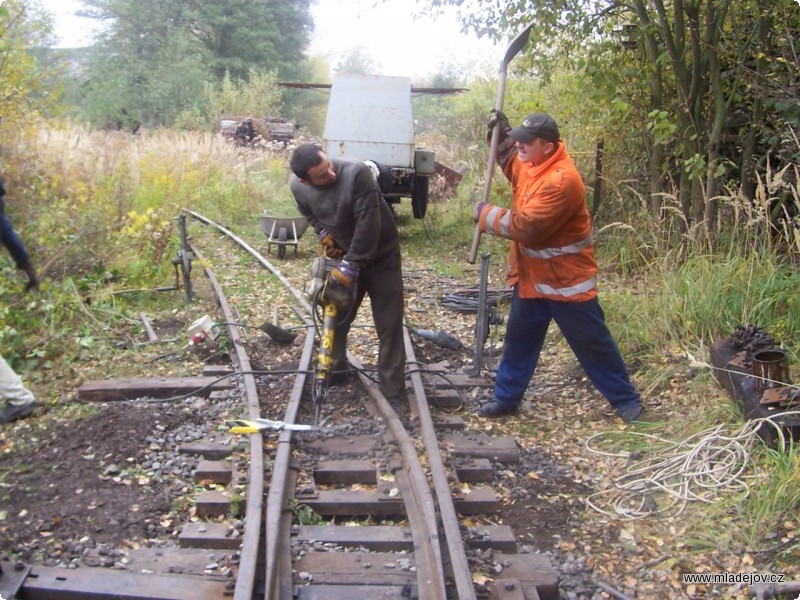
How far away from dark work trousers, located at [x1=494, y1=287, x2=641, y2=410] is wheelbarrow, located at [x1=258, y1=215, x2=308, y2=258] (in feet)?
19.4

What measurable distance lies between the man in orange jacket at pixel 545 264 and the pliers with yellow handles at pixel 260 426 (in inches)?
58.6

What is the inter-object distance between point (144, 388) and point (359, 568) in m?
2.82

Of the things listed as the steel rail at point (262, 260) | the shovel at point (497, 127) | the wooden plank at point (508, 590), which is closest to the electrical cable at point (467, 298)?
the steel rail at point (262, 260)

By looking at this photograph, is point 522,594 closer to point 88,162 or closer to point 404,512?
point 404,512

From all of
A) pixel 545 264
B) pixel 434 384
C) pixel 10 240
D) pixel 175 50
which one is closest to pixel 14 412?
pixel 10 240

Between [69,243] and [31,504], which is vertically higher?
[69,243]

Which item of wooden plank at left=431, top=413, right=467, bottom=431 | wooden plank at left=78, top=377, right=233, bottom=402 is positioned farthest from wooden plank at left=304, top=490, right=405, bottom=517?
wooden plank at left=78, top=377, right=233, bottom=402

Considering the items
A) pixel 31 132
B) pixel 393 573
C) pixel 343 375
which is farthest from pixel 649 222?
pixel 31 132

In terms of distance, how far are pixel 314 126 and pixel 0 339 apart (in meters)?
34.8

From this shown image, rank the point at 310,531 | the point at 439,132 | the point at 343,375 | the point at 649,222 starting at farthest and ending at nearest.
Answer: the point at 439,132 → the point at 649,222 → the point at 343,375 → the point at 310,531

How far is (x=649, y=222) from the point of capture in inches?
328

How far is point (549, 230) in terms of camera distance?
15.9 feet

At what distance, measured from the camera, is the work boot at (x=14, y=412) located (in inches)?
202

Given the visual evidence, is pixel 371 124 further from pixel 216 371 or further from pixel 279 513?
pixel 279 513
